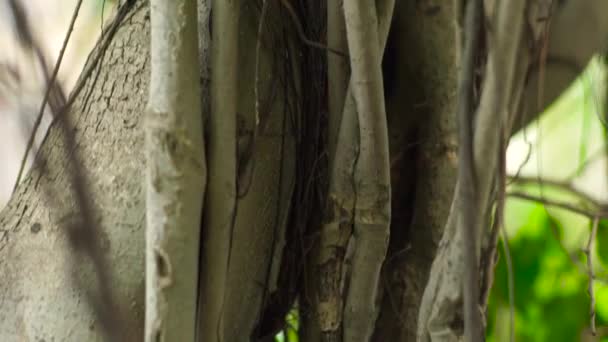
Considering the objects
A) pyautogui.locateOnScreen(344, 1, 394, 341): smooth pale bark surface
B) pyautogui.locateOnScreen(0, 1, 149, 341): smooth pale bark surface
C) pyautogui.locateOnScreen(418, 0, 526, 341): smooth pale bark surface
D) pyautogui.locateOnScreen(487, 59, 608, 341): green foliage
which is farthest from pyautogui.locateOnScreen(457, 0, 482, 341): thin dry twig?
pyautogui.locateOnScreen(487, 59, 608, 341): green foliage

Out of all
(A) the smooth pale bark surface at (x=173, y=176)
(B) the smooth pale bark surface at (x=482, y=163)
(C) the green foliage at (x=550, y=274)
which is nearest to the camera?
(B) the smooth pale bark surface at (x=482, y=163)

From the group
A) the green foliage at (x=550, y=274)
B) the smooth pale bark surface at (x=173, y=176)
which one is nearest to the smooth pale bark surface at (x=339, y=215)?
the smooth pale bark surface at (x=173, y=176)

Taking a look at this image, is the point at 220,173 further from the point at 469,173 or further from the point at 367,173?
the point at 469,173

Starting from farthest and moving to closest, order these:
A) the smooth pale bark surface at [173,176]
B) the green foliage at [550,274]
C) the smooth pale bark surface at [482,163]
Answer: the green foliage at [550,274] → the smooth pale bark surface at [173,176] → the smooth pale bark surface at [482,163]

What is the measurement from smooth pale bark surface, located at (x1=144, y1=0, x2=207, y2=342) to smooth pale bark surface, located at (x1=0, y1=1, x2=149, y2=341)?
0.04m

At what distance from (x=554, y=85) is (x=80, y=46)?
1.43 ft

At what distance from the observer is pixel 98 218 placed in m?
0.56

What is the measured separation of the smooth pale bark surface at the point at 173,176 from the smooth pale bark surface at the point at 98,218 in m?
0.04

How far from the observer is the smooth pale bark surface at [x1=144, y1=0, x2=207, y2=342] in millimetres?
511

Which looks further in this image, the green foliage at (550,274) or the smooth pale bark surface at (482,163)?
the green foliage at (550,274)

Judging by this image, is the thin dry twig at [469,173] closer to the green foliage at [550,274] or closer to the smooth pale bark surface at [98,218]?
the smooth pale bark surface at [98,218]

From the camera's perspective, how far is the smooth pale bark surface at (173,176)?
51cm

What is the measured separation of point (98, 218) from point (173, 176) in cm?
9

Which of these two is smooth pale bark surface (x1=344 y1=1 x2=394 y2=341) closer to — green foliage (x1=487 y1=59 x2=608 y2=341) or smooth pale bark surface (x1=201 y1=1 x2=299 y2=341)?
smooth pale bark surface (x1=201 y1=1 x2=299 y2=341)
